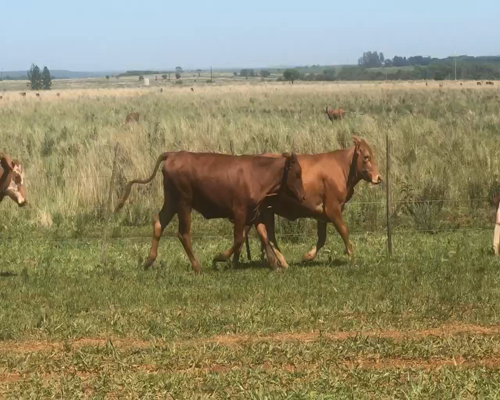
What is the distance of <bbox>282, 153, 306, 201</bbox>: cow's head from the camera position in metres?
13.2

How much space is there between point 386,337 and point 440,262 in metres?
4.41

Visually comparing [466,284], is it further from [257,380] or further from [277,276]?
[257,380]

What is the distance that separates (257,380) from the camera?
297 inches

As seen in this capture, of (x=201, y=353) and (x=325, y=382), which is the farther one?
(x=201, y=353)

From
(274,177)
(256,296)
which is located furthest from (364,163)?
(256,296)

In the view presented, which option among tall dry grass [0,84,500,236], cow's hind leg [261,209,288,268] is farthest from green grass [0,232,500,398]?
tall dry grass [0,84,500,236]

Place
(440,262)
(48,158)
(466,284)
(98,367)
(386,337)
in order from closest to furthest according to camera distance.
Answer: (98,367)
(386,337)
(466,284)
(440,262)
(48,158)

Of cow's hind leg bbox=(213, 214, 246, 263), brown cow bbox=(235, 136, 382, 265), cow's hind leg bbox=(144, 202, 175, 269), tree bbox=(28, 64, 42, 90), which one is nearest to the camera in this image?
cow's hind leg bbox=(213, 214, 246, 263)

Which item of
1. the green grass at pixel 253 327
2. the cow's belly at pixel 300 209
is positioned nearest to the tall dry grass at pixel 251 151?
the cow's belly at pixel 300 209

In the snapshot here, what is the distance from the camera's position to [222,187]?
42.4 feet

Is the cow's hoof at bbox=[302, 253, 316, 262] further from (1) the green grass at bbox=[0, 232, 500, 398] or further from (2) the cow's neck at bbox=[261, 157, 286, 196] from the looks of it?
(2) the cow's neck at bbox=[261, 157, 286, 196]

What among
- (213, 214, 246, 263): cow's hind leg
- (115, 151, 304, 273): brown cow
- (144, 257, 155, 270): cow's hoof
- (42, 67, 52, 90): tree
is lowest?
(144, 257, 155, 270): cow's hoof

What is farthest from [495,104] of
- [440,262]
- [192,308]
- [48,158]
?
[192,308]

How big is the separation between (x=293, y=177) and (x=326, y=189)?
739 millimetres
